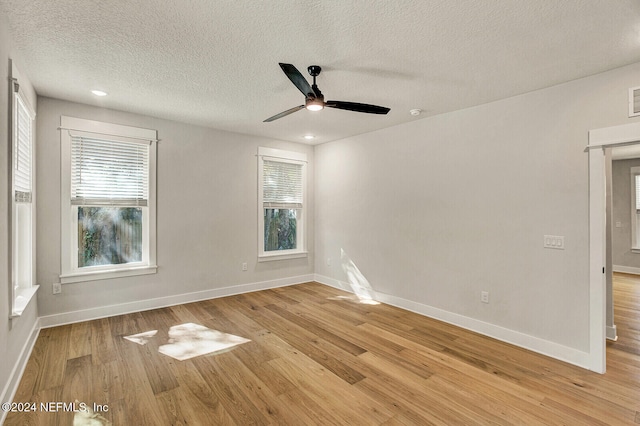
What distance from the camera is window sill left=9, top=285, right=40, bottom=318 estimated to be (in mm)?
2393

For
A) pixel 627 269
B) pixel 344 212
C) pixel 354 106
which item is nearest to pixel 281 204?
pixel 344 212

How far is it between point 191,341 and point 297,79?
2842 millimetres

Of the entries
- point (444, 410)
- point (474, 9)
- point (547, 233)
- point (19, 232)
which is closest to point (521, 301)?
point (547, 233)

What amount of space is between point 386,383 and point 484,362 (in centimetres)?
106

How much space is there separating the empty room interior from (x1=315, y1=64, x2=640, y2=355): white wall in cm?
2

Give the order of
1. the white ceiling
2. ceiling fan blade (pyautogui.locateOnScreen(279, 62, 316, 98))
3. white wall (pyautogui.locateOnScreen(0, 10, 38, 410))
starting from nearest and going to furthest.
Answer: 1. the white ceiling
2. white wall (pyautogui.locateOnScreen(0, 10, 38, 410))
3. ceiling fan blade (pyautogui.locateOnScreen(279, 62, 316, 98))

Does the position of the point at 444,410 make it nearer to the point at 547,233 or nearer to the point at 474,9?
the point at 547,233

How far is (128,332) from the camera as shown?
135 inches

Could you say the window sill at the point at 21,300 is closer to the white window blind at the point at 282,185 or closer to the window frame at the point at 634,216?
the white window blind at the point at 282,185

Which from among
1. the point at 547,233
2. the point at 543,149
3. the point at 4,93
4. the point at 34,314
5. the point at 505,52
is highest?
the point at 505,52

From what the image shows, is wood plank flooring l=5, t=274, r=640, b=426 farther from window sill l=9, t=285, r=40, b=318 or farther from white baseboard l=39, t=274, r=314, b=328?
window sill l=9, t=285, r=40, b=318

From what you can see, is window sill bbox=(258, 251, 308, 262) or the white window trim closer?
the white window trim

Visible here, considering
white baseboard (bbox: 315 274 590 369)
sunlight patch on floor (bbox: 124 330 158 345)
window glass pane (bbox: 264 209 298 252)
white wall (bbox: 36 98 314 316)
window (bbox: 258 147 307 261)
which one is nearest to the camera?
white baseboard (bbox: 315 274 590 369)

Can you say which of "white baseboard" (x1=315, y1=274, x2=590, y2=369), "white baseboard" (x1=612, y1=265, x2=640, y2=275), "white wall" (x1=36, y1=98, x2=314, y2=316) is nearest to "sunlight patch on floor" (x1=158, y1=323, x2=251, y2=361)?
"white wall" (x1=36, y1=98, x2=314, y2=316)
